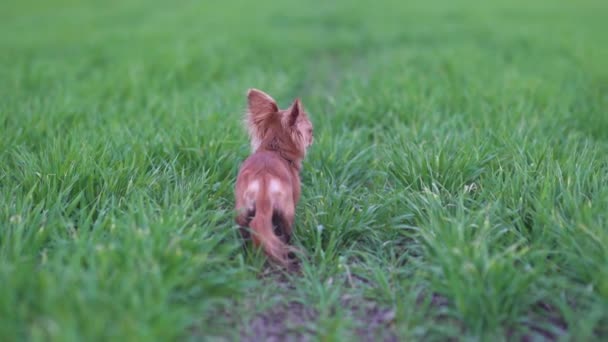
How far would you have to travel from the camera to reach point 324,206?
2805 mm

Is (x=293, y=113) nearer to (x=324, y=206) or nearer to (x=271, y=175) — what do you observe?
(x=271, y=175)

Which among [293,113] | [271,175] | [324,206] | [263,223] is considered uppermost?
[293,113]

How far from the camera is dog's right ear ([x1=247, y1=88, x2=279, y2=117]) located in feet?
8.54

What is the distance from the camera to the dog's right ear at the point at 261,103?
8.54 ft

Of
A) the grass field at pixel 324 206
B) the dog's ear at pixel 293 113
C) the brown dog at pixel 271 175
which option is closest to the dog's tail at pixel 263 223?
the brown dog at pixel 271 175

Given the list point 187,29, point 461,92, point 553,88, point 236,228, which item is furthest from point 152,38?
point 236,228

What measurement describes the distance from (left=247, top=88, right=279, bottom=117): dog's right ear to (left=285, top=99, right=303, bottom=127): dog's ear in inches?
3.6

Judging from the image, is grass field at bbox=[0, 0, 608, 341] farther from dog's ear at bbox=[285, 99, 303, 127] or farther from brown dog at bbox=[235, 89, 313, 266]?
dog's ear at bbox=[285, 99, 303, 127]

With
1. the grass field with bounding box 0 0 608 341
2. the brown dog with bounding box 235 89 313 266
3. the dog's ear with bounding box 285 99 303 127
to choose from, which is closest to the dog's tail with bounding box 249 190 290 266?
the brown dog with bounding box 235 89 313 266

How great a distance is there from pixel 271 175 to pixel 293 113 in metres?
0.36

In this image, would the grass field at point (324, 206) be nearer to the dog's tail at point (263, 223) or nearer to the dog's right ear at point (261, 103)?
the dog's tail at point (263, 223)

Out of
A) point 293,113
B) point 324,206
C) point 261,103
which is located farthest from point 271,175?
point 324,206

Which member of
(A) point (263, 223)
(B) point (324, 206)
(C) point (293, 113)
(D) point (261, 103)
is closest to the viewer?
(A) point (263, 223)

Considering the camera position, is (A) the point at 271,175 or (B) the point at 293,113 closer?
(A) the point at 271,175
